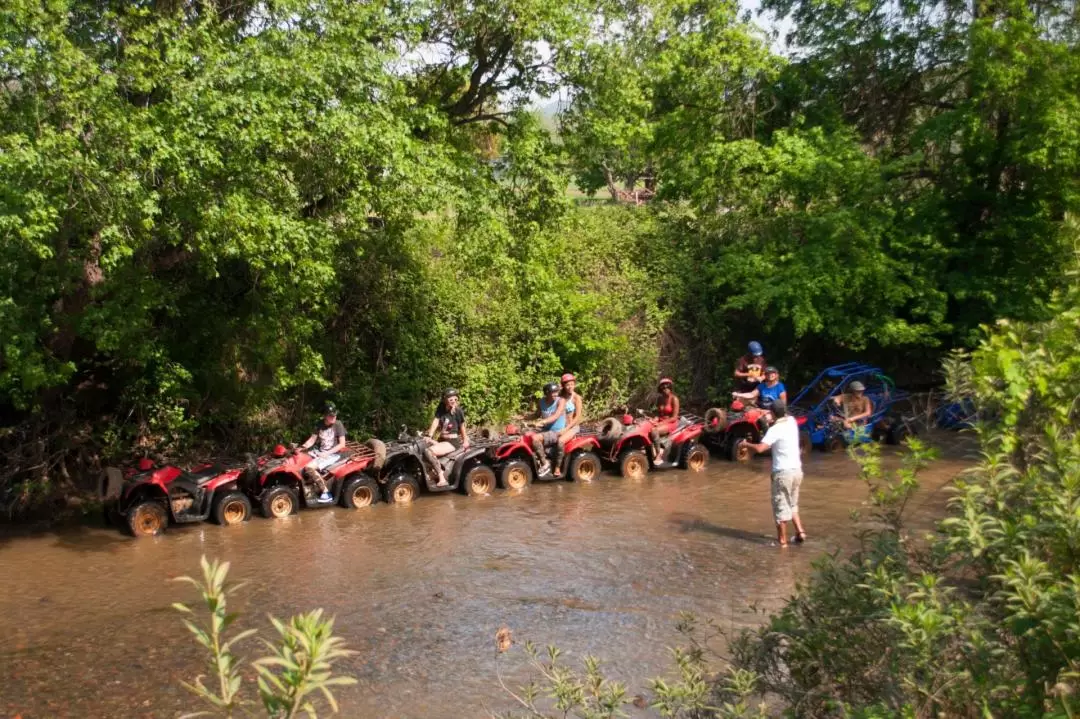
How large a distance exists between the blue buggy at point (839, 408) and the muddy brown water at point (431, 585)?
226 centimetres

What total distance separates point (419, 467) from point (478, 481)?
2.73 feet

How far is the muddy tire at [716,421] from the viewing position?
52.5 feet

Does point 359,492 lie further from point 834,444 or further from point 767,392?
point 834,444

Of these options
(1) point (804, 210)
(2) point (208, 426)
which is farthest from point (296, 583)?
(1) point (804, 210)

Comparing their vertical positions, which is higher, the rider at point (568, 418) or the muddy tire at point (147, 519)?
the rider at point (568, 418)

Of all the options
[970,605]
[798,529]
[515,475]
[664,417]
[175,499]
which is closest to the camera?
[970,605]

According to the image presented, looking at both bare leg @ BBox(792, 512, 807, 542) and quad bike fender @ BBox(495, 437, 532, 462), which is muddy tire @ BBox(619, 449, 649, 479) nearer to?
quad bike fender @ BBox(495, 437, 532, 462)

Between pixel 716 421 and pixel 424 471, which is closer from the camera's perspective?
pixel 424 471

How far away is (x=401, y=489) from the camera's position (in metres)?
13.9

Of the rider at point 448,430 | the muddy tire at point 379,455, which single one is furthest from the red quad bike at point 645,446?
the muddy tire at point 379,455

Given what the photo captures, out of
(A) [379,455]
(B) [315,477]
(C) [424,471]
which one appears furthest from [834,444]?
(B) [315,477]

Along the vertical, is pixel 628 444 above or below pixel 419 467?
above

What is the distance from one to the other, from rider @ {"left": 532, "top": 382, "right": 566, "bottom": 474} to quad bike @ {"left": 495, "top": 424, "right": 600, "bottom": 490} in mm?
46

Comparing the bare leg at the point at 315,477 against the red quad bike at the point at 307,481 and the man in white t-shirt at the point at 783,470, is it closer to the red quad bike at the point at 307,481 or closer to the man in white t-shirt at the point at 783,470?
the red quad bike at the point at 307,481
